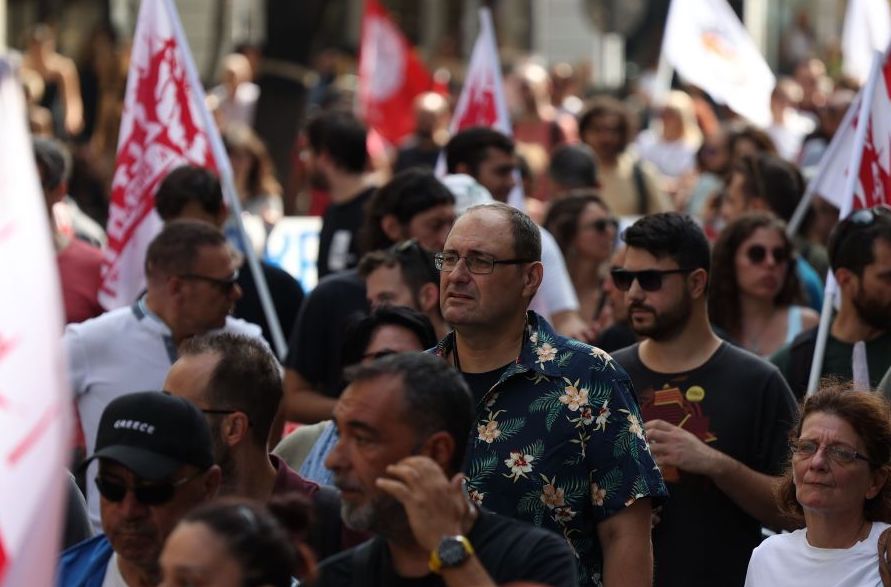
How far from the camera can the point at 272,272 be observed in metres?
8.72

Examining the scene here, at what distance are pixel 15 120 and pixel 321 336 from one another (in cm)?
430

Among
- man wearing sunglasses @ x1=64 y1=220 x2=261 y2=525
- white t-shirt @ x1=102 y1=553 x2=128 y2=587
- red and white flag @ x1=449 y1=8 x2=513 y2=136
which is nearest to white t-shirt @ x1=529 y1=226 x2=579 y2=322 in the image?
man wearing sunglasses @ x1=64 y1=220 x2=261 y2=525

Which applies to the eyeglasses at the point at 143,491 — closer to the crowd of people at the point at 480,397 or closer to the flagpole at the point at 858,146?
the crowd of people at the point at 480,397

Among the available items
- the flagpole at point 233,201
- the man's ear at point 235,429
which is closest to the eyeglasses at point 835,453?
the man's ear at point 235,429

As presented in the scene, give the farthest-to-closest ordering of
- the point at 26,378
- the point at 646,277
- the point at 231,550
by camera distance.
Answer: the point at 646,277 → the point at 231,550 → the point at 26,378

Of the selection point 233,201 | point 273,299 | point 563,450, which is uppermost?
point 563,450

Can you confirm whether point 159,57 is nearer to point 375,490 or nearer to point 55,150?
point 55,150

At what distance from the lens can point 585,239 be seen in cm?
953

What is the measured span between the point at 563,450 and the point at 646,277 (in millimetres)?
1477

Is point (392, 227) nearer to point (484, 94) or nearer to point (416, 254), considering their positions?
point (416, 254)

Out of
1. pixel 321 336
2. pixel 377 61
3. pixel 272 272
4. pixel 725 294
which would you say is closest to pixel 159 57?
pixel 272 272

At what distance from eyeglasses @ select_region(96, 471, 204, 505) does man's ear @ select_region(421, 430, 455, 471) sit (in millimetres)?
736

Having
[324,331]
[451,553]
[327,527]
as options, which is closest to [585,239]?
[324,331]

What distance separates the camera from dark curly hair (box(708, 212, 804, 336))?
8.34m
